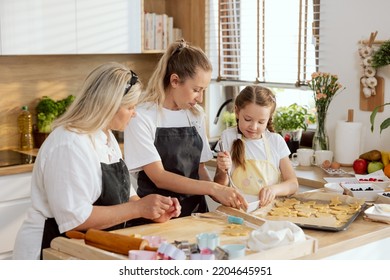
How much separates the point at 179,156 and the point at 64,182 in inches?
31.5

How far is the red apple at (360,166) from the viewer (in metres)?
3.48

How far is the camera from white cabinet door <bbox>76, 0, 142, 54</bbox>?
4051 mm

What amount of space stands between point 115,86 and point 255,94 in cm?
75

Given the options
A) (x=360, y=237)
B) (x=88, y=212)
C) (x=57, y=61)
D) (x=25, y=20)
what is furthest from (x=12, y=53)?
(x=360, y=237)

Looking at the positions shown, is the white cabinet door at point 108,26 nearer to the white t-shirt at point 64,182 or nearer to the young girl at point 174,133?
the young girl at point 174,133

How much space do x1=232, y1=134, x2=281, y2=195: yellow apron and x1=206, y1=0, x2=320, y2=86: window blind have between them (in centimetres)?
122

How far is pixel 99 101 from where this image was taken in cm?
218

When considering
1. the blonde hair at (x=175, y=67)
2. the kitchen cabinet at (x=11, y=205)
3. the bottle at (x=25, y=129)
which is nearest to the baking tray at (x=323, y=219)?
the blonde hair at (x=175, y=67)

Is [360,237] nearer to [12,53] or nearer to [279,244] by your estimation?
[279,244]

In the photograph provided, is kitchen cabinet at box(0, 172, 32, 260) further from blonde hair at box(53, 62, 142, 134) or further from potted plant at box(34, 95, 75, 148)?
blonde hair at box(53, 62, 142, 134)

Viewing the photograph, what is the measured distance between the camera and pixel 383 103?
3.57m

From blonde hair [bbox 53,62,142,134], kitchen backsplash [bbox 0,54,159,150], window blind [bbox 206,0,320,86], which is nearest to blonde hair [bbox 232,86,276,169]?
blonde hair [bbox 53,62,142,134]

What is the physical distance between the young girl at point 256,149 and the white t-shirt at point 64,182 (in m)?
0.67
